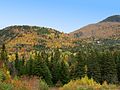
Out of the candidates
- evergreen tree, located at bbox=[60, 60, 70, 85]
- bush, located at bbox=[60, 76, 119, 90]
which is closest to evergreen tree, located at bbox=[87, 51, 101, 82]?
evergreen tree, located at bbox=[60, 60, 70, 85]

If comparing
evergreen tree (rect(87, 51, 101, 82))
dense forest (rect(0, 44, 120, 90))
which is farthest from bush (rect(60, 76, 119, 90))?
evergreen tree (rect(87, 51, 101, 82))

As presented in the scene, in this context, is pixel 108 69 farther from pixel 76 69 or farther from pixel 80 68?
pixel 76 69

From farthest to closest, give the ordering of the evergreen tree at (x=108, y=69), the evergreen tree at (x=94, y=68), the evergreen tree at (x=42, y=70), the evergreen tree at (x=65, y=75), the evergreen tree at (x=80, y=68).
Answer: the evergreen tree at (x=108, y=69) → the evergreen tree at (x=94, y=68) → the evergreen tree at (x=80, y=68) → the evergreen tree at (x=65, y=75) → the evergreen tree at (x=42, y=70)

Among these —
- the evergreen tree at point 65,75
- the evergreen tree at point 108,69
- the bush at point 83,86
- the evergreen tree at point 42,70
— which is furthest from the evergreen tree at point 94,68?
the bush at point 83,86

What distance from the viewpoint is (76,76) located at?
3634 inches

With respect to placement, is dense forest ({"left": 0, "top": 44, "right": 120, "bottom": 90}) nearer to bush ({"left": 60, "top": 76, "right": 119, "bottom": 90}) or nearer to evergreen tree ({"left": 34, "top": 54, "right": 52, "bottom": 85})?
evergreen tree ({"left": 34, "top": 54, "right": 52, "bottom": 85})

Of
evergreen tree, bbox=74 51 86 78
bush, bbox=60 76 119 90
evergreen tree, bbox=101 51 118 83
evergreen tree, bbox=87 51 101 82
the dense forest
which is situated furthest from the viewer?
evergreen tree, bbox=101 51 118 83

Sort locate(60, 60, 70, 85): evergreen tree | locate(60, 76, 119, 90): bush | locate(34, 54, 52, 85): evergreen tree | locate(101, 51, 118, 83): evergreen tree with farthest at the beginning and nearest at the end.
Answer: locate(101, 51, 118, 83): evergreen tree < locate(60, 60, 70, 85): evergreen tree < locate(34, 54, 52, 85): evergreen tree < locate(60, 76, 119, 90): bush

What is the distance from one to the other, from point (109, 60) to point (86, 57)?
26.3 ft

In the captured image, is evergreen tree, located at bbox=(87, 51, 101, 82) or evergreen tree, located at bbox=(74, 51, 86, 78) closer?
evergreen tree, located at bbox=(74, 51, 86, 78)

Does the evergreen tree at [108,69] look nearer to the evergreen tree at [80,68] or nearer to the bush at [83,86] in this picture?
the evergreen tree at [80,68]

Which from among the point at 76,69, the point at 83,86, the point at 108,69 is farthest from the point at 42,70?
the point at 83,86

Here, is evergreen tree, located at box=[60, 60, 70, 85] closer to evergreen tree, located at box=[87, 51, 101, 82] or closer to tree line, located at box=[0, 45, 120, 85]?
tree line, located at box=[0, 45, 120, 85]

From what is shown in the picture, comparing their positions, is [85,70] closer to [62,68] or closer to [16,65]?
[62,68]
